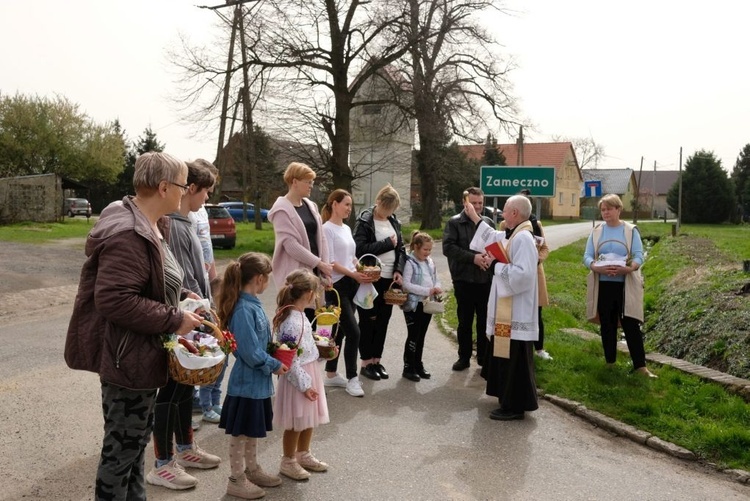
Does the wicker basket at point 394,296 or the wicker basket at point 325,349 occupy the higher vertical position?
the wicker basket at point 394,296

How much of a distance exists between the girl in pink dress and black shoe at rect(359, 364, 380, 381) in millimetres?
2504

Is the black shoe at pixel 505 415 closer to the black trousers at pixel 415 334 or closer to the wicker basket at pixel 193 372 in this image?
the black trousers at pixel 415 334

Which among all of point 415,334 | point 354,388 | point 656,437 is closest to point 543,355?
point 415,334

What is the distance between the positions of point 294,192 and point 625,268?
3.70m

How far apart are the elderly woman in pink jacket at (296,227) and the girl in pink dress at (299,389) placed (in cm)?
138

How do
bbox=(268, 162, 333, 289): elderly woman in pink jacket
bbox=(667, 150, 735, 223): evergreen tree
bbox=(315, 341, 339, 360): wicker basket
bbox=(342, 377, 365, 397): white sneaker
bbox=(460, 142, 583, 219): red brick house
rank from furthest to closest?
bbox=(460, 142, 583, 219): red brick house, bbox=(667, 150, 735, 223): evergreen tree, bbox=(342, 377, 365, 397): white sneaker, bbox=(268, 162, 333, 289): elderly woman in pink jacket, bbox=(315, 341, 339, 360): wicker basket

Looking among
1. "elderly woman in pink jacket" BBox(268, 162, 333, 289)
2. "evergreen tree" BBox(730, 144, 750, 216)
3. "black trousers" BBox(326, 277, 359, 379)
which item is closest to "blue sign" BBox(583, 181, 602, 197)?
"black trousers" BBox(326, 277, 359, 379)

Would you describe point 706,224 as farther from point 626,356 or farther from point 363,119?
point 626,356

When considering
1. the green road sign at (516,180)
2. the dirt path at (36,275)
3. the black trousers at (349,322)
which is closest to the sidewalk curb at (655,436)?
the black trousers at (349,322)

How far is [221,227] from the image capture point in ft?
74.3

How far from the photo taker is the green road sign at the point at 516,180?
11617mm

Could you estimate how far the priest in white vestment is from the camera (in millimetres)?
6051

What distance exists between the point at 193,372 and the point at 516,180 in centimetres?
943

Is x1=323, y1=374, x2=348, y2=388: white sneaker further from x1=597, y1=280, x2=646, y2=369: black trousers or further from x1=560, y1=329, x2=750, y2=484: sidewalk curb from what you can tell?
x1=597, y1=280, x2=646, y2=369: black trousers
